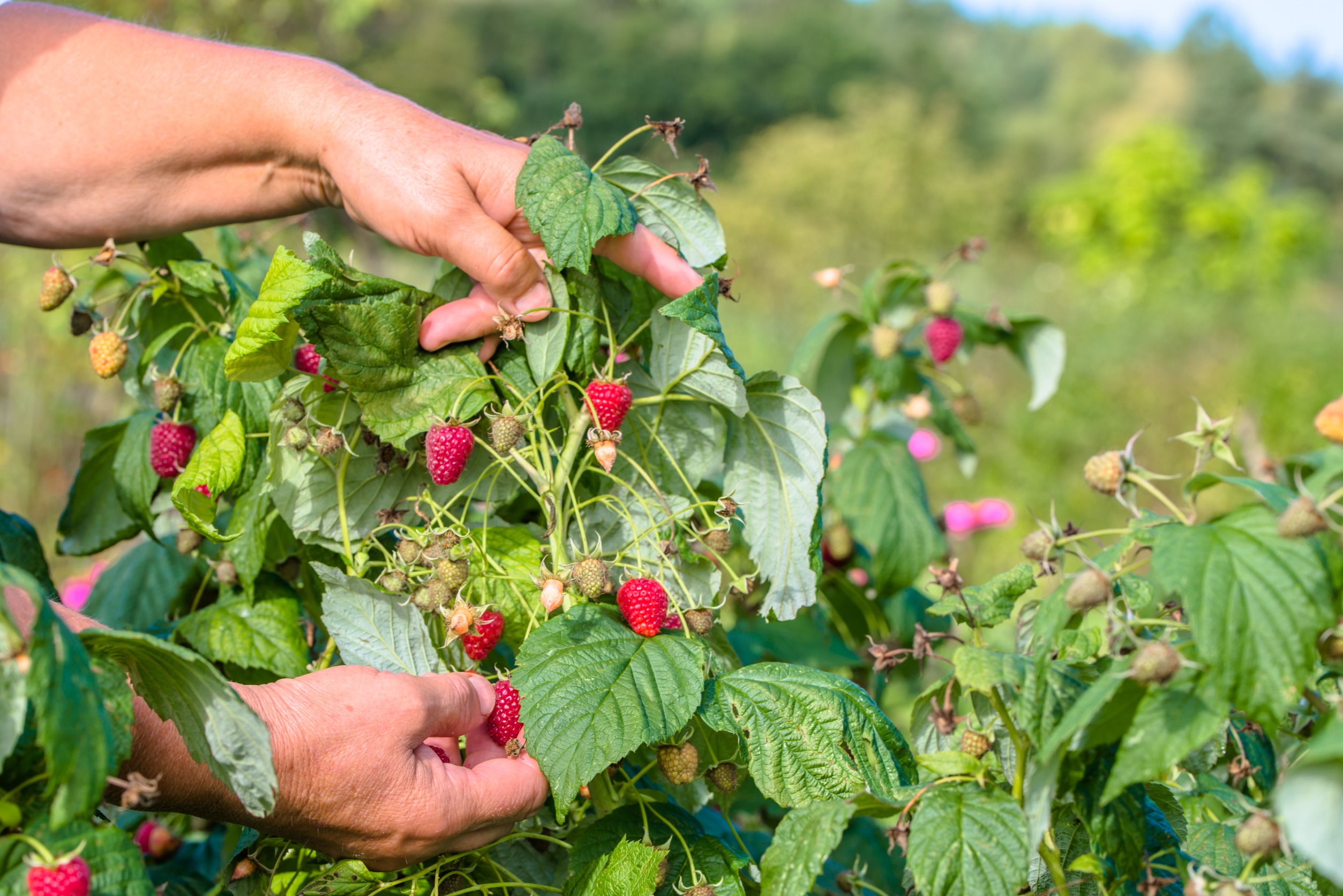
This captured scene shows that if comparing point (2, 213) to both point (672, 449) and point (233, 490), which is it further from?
point (672, 449)

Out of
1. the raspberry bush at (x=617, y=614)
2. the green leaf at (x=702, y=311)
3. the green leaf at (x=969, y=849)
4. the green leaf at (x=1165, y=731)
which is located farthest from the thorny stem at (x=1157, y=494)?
the green leaf at (x=702, y=311)

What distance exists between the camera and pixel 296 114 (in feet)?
4.28

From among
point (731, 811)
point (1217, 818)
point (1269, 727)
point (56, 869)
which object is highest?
point (1269, 727)

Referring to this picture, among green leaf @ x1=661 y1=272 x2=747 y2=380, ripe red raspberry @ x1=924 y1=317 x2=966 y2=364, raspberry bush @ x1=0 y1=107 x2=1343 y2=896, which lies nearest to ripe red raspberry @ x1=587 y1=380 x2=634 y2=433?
raspberry bush @ x1=0 y1=107 x2=1343 y2=896

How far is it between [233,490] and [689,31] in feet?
101

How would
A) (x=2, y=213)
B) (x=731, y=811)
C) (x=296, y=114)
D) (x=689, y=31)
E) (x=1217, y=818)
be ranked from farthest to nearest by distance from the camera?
(x=689, y=31) → (x=731, y=811) → (x=2, y=213) → (x=296, y=114) → (x=1217, y=818)

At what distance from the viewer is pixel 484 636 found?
1.05 metres

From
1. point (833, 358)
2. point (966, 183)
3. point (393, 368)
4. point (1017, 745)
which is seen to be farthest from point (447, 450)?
point (966, 183)

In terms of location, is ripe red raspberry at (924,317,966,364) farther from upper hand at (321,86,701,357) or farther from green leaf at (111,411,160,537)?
green leaf at (111,411,160,537)

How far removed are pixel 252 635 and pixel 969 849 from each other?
0.84m

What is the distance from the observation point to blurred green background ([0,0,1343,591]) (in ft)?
20.6

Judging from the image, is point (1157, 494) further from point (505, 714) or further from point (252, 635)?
point (252, 635)

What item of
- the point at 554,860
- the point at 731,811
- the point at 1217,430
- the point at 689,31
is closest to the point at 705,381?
the point at 1217,430

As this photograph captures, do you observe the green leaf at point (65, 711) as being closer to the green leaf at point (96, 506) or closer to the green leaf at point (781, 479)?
the green leaf at point (781, 479)
